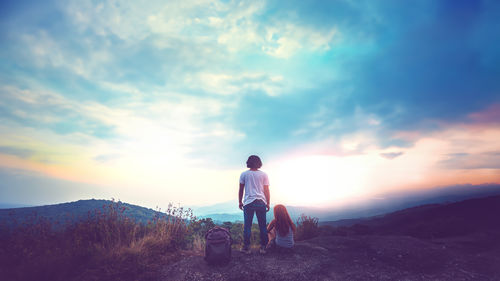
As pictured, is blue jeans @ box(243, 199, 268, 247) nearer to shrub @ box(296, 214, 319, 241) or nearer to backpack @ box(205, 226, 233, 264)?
backpack @ box(205, 226, 233, 264)

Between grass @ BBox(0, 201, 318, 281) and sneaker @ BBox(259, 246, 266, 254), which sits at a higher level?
grass @ BBox(0, 201, 318, 281)

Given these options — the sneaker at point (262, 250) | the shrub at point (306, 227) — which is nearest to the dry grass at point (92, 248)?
the sneaker at point (262, 250)

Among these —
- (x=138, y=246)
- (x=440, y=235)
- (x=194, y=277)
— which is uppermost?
(x=138, y=246)

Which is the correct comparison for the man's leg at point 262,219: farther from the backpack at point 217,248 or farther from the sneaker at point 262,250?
the backpack at point 217,248

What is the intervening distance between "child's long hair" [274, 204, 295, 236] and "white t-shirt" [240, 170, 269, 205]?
0.76m

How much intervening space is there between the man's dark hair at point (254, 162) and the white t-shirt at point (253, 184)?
0.17 m

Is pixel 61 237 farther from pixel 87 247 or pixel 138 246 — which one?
pixel 138 246

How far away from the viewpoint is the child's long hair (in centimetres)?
642

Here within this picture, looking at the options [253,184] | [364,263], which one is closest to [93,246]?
[253,184]

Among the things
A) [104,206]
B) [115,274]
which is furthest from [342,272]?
[104,206]

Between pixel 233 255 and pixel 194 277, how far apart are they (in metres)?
1.47

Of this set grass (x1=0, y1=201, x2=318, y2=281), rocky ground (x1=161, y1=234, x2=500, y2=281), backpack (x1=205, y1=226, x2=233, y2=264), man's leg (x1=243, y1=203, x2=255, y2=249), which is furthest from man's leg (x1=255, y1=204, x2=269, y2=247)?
grass (x1=0, y1=201, x2=318, y2=281)

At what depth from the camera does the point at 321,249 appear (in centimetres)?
704

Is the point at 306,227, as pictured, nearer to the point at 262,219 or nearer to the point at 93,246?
the point at 262,219
